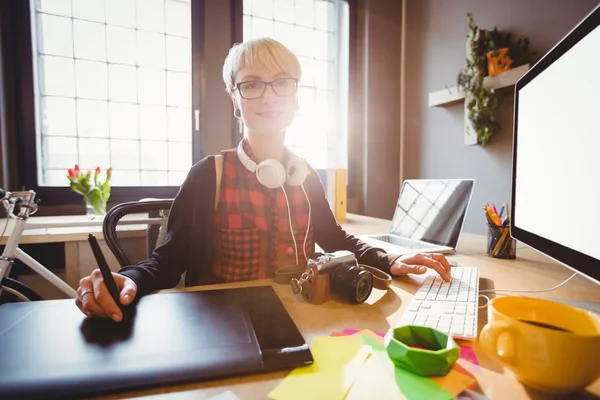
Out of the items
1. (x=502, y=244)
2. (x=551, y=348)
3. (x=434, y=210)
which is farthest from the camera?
(x=434, y=210)

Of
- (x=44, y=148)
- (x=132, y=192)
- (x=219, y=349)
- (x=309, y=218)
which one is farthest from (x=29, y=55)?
(x=219, y=349)

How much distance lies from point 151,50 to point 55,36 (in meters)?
0.55

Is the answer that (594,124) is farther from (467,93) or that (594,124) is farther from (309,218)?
(467,93)

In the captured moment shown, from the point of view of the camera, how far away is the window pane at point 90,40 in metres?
2.19

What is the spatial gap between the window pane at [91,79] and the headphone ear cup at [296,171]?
186 cm

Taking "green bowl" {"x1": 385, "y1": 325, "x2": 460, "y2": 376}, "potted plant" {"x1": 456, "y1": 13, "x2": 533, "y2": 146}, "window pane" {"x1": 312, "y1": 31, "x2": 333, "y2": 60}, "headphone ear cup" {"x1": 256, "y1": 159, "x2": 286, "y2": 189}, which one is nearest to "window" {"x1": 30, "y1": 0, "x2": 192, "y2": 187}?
"window pane" {"x1": 312, "y1": 31, "x2": 333, "y2": 60}

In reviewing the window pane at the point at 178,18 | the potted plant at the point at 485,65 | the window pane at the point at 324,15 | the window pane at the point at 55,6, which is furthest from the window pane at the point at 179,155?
the potted plant at the point at 485,65

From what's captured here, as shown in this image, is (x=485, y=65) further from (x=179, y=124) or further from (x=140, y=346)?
(x=140, y=346)

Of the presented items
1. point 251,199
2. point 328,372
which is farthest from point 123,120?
point 328,372

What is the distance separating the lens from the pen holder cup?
105 cm

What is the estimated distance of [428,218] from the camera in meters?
1.35

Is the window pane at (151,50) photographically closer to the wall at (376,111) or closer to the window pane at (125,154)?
the window pane at (125,154)

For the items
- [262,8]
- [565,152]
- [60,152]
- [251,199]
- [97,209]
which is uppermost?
[262,8]

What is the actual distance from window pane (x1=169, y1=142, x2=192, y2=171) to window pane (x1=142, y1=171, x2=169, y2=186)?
76 mm
